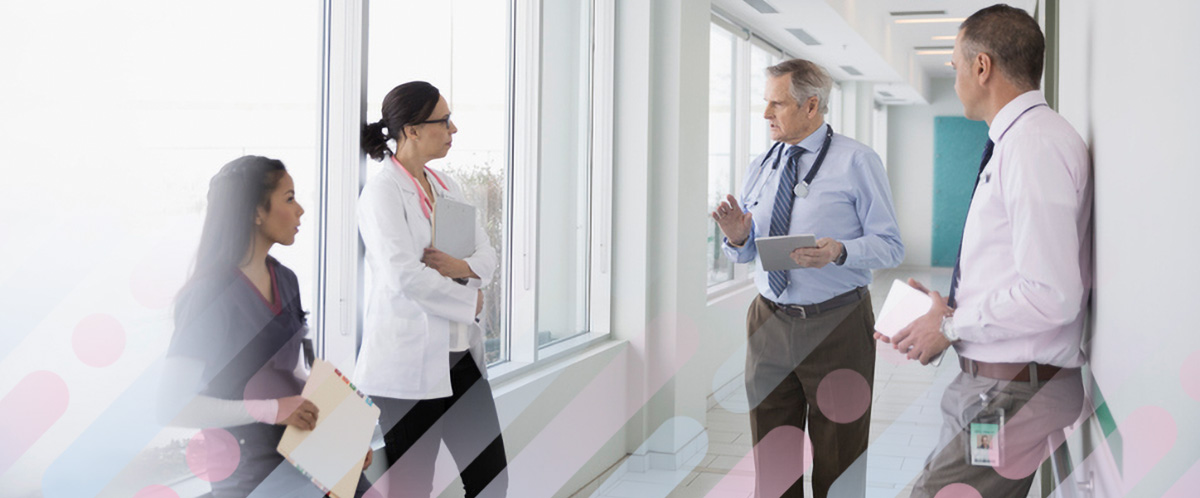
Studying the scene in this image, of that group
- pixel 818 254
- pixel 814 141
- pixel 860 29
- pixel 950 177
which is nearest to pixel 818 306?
pixel 818 254

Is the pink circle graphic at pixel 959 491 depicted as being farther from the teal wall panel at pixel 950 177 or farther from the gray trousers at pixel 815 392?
the teal wall panel at pixel 950 177

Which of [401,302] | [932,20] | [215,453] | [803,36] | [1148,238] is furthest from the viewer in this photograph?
[932,20]

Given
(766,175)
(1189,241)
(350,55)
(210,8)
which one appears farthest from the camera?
(766,175)

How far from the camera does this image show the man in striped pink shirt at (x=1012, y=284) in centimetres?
173

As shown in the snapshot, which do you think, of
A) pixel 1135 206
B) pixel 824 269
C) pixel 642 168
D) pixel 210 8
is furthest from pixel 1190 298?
pixel 642 168

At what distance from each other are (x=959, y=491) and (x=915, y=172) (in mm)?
17122

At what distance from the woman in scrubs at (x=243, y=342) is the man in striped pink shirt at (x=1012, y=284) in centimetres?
132

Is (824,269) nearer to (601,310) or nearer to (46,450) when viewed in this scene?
(601,310)

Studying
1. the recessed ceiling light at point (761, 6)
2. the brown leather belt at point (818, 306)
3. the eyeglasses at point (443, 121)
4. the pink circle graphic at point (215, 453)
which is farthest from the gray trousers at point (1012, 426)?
the recessed ceiling light at point (761, 6)

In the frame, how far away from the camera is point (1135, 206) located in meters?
1.38

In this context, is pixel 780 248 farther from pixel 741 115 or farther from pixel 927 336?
pixel 741 115

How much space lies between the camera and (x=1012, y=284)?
1830 millimetres

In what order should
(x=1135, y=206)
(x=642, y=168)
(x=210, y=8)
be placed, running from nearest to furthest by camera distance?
(x=1135, y=206) → (x=210, y=8) → (x=642, y=168)

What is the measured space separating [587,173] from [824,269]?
1992 mm
